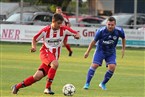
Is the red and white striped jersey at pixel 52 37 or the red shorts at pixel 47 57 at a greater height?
the red and white striped jersey at pixel 52 37

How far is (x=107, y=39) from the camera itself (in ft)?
46.1

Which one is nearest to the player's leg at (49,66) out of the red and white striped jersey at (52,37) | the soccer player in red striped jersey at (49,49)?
the soccer player in red striped jersey at (49,49)

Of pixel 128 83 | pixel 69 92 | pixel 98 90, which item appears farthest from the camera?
pixel 128 83

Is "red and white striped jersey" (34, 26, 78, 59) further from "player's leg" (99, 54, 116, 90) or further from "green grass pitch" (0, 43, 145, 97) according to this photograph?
"player's leg" (99, 54, 116, 90)

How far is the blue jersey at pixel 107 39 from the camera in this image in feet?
45.9

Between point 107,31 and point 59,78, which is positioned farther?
point 59,78

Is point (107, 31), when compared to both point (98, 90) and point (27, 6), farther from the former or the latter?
point (27, 6)

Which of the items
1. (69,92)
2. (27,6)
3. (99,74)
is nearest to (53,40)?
(69,92)

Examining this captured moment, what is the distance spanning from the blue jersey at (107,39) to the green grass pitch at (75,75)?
3.12ft

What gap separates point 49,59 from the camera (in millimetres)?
12445

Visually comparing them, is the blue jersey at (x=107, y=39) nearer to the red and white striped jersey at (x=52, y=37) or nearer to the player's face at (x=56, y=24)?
the red and white striped jersey at (x=52, y=37)

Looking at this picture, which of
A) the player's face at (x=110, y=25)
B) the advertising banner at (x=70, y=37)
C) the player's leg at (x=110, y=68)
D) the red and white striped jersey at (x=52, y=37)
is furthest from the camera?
the advertising banner at (x=70, y=37)

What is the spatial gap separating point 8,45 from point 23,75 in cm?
1423

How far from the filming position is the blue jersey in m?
14.0
